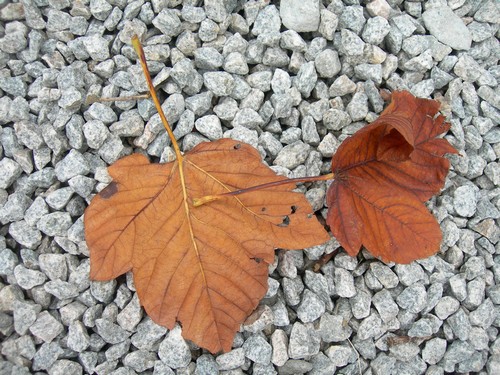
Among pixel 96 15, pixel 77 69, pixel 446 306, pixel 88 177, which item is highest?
pixel 96 15

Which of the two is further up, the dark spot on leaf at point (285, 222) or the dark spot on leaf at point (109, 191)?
the dark spot on leaf at point (109, 191)

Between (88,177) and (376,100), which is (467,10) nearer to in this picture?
(376,100)

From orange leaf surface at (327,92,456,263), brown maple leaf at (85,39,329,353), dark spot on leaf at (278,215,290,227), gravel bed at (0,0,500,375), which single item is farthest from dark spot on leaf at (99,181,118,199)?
orange leaf surface at (327,92,456,263)

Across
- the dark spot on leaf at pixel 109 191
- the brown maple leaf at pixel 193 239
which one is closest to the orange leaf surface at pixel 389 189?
the brown maple leaf at pixel 193 239

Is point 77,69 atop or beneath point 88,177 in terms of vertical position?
atop

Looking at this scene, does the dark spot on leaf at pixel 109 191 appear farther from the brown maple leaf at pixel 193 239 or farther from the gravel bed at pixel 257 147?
the gravel bed at pixel 257 147

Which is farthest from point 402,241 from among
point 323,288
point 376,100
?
point 376,100
